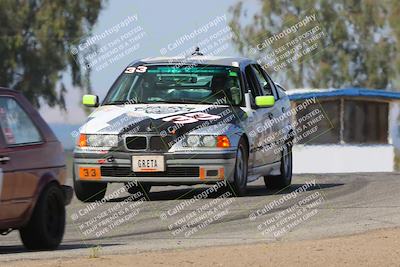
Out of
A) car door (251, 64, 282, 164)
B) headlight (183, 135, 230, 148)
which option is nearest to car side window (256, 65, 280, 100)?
car door (251, 64, 282, 164)

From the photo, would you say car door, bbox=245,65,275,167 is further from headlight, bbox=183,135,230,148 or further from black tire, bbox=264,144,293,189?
headlight, bbox=183,135,230,148

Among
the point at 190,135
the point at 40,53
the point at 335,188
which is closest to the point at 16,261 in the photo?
the point at 190,135

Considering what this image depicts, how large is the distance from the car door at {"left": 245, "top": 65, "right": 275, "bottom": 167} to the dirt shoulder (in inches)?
210

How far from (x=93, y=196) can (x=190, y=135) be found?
1701 millimetres

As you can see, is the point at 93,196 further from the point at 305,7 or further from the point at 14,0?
the point at 305,7

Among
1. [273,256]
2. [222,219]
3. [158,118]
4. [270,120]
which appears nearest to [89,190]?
[158,118]

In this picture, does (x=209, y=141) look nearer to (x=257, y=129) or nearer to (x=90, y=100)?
(x=257, y=129)

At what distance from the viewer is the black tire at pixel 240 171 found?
1523 centimetres

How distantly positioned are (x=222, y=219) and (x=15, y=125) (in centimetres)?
361

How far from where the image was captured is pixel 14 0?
59688mm

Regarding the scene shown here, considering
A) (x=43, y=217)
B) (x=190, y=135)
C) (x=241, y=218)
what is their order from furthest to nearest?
(x=190, y=135) → (x=241, y=218) → (x=43, y=217)

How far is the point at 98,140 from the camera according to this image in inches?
591

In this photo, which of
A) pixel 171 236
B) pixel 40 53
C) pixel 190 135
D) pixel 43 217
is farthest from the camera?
pixel 40 53

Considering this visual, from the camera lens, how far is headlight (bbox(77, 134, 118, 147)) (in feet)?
49.0
